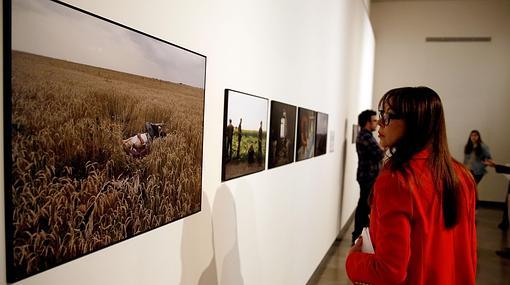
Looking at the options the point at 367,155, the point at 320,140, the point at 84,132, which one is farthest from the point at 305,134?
the point at 84,132

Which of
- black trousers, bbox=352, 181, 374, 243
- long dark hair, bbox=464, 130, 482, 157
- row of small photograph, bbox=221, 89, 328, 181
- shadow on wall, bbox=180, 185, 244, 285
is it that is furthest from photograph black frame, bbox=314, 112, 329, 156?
long dark hair, bbox=464, 130, 482, 157

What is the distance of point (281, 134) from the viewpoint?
10.6 ft

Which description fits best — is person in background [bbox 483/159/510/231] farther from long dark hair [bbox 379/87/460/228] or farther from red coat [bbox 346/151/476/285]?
long dark hair [bbox 379/87/460/228]

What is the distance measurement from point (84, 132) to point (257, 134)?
1.58 m

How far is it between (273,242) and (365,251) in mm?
1579

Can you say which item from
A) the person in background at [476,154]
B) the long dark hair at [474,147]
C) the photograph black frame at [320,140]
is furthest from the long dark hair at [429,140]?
the long dark hair at [474,147]

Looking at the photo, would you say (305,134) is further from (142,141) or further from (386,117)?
(142,141)

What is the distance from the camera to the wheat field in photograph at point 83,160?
41.9 inches

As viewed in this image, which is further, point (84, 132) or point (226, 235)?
point (226, 235)

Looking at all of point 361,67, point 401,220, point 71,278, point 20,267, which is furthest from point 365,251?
point 361,67

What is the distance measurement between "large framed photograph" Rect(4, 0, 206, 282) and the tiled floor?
13.0 feet

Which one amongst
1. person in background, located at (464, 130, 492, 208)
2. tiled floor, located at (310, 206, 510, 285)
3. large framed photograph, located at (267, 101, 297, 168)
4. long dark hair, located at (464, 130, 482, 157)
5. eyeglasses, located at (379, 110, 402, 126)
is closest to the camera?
eyeglasses, located at (379, 110, 402, 126)

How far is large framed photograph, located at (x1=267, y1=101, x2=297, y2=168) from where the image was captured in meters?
3.03

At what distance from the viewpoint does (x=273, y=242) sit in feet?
10.8
